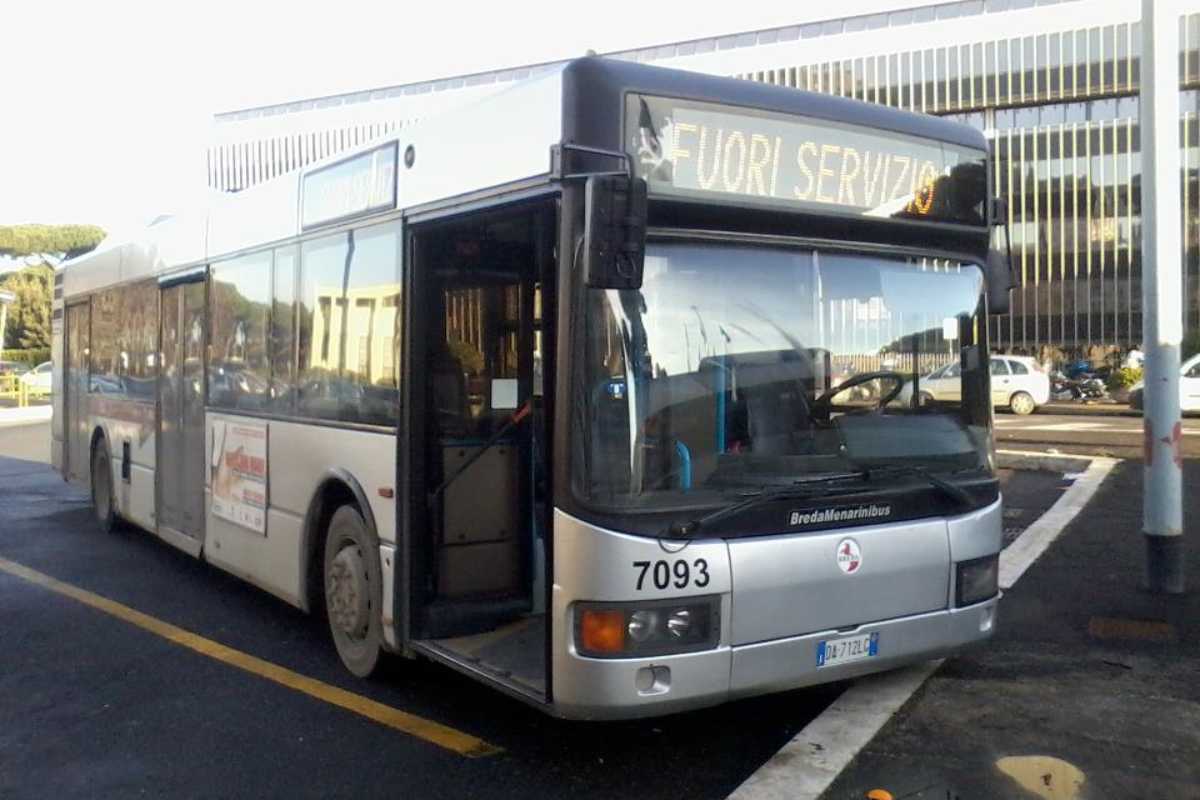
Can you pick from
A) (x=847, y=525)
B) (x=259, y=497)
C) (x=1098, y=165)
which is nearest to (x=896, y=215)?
(x=847, y=525)

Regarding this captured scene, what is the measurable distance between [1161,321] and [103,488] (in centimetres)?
944

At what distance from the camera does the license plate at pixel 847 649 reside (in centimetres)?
510

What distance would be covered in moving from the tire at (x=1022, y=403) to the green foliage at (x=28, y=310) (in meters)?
59.0

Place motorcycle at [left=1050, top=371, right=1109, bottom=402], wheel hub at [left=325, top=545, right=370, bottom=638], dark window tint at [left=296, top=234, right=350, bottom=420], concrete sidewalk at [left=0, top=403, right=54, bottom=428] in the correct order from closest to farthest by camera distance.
Answer: wheel hub at [left=325, top=545, right=370, bottom=638] → dark window tint at [left=296, top=234, right=350, bottom=420] → concrete sidewalk at [left=0, top=403, right=54, bottom=428] → motorcycle at [left=1050, top=371, right=1109, bottom=402]

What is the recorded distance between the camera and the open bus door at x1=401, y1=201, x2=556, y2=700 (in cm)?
590

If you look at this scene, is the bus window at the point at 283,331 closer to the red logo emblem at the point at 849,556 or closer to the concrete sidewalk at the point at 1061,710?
the red logo emblem at the point at 849,556

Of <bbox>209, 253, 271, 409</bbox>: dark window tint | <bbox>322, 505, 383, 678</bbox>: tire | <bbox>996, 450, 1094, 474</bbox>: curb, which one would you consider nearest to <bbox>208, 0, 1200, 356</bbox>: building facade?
<bbox>996, 450, 1094, 474</bbox>: curb

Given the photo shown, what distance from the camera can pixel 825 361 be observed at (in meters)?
5.15

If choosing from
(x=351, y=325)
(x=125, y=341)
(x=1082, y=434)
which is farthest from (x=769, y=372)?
(x=1082, y=434)

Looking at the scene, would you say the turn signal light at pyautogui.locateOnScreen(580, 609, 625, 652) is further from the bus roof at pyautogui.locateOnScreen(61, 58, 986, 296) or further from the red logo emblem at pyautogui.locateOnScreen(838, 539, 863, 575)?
the bus roof at pyautogui.locateOnScreen(61, 58, 986, 296)

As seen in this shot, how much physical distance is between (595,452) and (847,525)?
47.6 inches

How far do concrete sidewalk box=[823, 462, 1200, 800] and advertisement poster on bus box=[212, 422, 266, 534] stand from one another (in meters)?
4.16

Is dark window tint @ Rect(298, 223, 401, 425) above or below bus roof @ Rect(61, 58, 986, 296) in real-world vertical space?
below

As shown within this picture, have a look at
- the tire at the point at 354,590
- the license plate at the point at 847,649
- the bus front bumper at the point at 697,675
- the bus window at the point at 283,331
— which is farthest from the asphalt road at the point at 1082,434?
the bus front bumper at the point at 697,675
